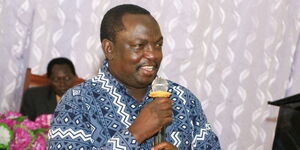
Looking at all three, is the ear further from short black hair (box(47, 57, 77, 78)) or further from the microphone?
short black hair (box(47, 57, 77, 78))

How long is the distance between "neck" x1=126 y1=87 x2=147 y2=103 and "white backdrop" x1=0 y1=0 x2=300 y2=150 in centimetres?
245

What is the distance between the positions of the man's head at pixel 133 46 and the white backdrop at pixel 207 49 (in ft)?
7.96

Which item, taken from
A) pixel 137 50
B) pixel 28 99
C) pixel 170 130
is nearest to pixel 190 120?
pixel 170 130

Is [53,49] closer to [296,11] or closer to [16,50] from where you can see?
[16,50]

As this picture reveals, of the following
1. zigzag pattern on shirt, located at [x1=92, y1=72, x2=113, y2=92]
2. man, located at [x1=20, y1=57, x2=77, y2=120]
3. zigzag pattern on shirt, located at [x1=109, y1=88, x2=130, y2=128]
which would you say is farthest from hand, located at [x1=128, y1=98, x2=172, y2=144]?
man, located at [x1=20, y1=57, x2=77, y2=120]

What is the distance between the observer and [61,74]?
3.97 meters

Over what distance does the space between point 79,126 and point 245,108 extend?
129 inches

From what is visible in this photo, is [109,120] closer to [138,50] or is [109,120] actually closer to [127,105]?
[127,105]

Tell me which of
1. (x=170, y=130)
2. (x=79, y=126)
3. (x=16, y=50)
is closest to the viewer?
(x=79, y=126)

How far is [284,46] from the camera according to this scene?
14.8 ft

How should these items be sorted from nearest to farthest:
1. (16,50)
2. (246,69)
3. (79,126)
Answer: (79,126)
(16,50)
(246,69)

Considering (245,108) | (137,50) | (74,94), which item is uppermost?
(137,50)

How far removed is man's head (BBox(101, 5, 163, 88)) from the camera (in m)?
1.51

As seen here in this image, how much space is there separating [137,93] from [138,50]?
0.18m
